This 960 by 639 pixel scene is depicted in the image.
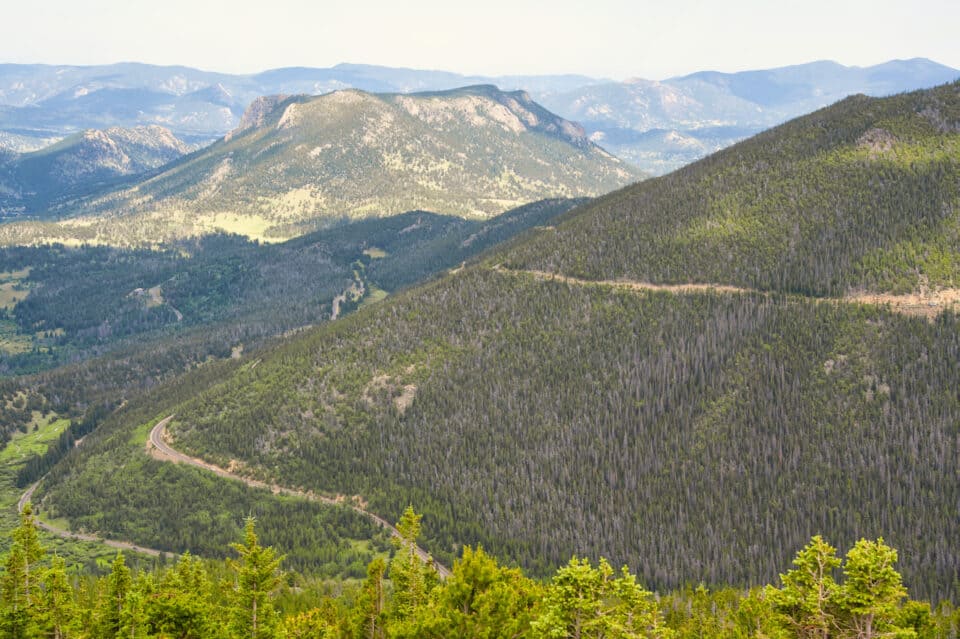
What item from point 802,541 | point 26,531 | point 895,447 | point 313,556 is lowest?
point 313,556

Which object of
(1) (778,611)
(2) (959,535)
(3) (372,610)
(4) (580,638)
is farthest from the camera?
(2) (959,535)

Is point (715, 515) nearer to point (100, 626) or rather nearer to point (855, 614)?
point (855, 614)

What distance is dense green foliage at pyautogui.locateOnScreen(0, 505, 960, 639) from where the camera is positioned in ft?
247

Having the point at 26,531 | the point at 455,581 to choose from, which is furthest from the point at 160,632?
the point at 455,581

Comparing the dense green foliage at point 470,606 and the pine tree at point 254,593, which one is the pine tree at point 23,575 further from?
the pine tree at point 254,593

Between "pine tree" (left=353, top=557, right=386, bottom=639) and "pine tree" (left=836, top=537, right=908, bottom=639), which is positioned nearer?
"pine tree" (left=836, top=537, right=908, bottom=639)

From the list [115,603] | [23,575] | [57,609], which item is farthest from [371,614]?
[23,575]

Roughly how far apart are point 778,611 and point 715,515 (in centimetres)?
11474

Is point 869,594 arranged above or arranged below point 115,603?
above

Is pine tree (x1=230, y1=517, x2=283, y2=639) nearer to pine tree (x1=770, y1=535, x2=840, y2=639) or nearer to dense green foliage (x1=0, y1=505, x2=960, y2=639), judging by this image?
dense green foliage (x1=0, y1=505, x2=960, y2=639)

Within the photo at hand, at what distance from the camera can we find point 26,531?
97.6 m

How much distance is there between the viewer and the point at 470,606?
83.1 meters

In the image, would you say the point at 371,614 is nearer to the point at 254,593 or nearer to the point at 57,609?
the point at 254,593

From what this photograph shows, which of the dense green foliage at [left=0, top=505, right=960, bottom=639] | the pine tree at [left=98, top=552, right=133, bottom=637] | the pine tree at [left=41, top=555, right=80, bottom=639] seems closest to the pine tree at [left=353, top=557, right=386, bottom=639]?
the dense green foliage at [left=0, top=505, right=960, bottom=639]
